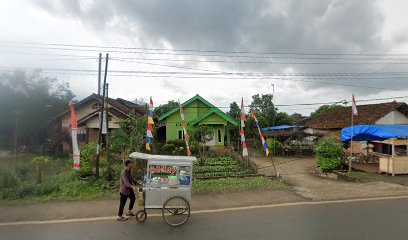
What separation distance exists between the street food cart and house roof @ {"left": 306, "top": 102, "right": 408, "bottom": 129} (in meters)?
22.4

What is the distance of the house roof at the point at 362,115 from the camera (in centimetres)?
2495

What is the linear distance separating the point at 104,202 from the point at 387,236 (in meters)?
8.20

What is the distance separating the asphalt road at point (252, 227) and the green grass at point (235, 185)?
263cm

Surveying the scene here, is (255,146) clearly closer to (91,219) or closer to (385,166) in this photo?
(385,166)

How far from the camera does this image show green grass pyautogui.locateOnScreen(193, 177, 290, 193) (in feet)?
36.8

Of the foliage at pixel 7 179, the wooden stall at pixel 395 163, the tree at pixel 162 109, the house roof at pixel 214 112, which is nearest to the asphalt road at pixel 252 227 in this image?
the foliage at pixel 7 179

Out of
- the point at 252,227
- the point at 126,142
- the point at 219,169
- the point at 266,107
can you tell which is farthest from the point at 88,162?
the point at 266,107

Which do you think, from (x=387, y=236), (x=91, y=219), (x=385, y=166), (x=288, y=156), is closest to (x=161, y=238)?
(x=91, y=219)

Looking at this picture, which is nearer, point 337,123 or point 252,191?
point 252,191

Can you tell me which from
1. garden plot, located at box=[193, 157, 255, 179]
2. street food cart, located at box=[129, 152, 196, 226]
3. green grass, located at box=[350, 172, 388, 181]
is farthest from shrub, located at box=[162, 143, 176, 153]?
street food cart, located at box=[129, 152, 196, 226]

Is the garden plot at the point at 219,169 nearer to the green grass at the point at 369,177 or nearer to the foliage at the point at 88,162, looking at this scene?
the foliage at the point at 88,162

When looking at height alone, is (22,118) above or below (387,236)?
above

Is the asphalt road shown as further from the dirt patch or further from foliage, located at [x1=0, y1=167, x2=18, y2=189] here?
foliage, located at [x1=0, y1=167, x2=18, y2=189]

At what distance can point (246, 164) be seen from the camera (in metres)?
16.5
